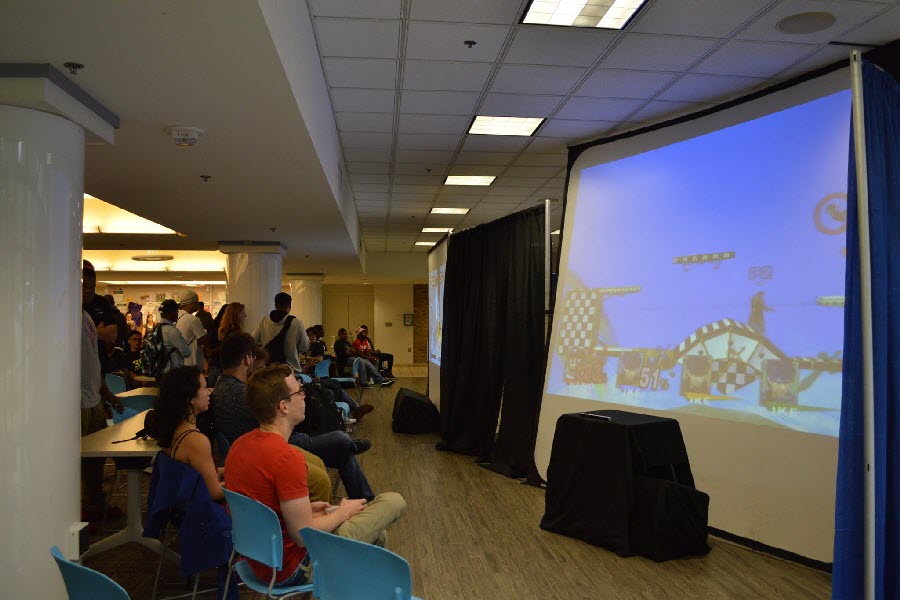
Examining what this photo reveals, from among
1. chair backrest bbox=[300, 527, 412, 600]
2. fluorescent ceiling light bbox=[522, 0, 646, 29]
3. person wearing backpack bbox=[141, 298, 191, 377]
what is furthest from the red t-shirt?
person wearing backpack bbox=[141, 298, 191, 377]

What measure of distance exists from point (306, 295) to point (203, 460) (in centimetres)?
1467

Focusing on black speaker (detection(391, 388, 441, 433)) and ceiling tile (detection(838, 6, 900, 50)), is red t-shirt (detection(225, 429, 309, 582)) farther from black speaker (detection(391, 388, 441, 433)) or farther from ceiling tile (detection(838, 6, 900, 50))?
black speaker (detection(391, 388, 441, 433))

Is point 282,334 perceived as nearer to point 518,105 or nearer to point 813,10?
point 518,105

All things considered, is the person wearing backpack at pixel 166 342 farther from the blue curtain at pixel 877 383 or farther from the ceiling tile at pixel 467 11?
the blue curtain at pixel 877 383

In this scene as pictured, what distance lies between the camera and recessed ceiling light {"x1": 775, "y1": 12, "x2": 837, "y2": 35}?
12.7 ft

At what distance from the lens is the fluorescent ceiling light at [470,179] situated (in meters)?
8.27

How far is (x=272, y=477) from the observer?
2621mm

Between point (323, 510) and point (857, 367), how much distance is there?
2.32 metres

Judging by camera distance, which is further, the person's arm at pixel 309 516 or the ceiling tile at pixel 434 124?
the ceiling tile at pixel 434 124

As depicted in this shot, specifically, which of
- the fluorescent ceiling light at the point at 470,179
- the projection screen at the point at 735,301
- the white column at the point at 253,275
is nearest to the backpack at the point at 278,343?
the fluorescent ceiling light at the point at 470,179

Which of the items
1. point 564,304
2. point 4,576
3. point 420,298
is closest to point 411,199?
point 564,304

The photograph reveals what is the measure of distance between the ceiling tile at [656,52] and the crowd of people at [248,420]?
9.49 feet

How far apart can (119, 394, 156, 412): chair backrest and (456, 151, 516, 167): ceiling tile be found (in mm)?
3805

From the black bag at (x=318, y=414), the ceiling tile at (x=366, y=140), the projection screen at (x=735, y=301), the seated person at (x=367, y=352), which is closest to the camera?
the projection screen at (x=735, y=301)
